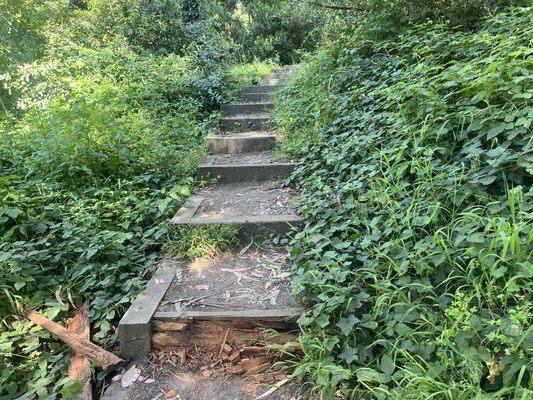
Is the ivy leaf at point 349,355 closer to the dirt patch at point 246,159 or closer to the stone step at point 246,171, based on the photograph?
the stone step at point 246,171

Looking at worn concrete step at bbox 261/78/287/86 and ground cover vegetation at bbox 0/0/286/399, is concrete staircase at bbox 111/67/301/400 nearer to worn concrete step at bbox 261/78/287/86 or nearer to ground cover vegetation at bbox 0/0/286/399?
ground cover vegetation at bbox 0/0/286/399

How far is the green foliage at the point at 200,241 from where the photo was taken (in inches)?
110

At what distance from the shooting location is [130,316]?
2.12 meters

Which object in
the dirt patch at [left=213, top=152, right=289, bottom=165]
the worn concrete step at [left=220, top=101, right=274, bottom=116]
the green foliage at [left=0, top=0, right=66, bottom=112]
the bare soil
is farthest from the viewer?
the green foliage at [left=0, top=0, right=66, bottom=112]

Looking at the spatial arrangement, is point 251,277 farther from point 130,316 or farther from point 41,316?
point 41,316

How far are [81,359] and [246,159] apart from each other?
294 centimetres

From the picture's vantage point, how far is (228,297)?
7.69ft

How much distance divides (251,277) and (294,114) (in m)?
2.78

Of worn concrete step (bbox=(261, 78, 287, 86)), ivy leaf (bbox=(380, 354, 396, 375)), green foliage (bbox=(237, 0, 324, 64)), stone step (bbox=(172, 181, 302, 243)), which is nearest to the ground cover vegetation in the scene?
stone step (bbox=(172, 181, 302, 243))

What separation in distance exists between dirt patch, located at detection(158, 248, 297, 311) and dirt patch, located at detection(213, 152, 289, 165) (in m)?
1.61

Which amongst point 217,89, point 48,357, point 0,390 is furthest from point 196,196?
point 217,89

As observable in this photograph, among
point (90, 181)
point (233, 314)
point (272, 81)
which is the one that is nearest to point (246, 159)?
point (90, 181)

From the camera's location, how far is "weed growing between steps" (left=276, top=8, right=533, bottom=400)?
142 centimetres

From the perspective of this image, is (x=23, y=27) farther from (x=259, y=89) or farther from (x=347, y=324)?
(x=347, y=324)
